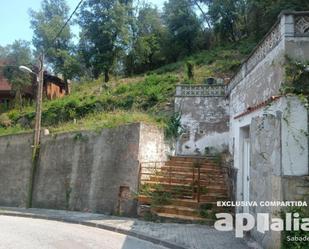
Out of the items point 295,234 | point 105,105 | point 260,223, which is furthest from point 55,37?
point 295,234

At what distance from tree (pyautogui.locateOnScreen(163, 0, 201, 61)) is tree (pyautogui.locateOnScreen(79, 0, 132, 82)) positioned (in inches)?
220

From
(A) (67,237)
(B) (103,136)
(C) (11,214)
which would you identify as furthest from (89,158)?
(A) (67,237)

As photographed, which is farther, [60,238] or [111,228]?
[111,228]

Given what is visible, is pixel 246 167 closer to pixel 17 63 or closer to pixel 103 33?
pixel 103 33

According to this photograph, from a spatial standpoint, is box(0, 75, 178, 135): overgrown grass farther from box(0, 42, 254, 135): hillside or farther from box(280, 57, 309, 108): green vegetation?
box(280, 57, 309, 108): green vegetation

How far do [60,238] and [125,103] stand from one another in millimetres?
14149

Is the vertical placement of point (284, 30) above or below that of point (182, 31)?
below

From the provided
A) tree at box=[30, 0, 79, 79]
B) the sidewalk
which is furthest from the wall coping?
tree at box=[30, 0, 79, 79]

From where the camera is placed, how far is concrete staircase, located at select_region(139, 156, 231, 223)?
12.7 meters

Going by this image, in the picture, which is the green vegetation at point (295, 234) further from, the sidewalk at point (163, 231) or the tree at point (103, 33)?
the tree at point (103, 33)

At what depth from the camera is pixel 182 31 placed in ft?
131

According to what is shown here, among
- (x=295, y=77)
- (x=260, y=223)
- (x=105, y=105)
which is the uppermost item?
(x=105, y=105)

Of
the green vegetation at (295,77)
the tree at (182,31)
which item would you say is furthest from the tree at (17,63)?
the green vegetation at (295,77)

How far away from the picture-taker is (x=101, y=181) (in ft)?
50.3
